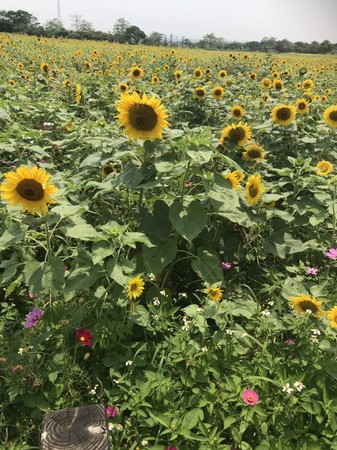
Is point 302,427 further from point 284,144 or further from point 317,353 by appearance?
point 284,144

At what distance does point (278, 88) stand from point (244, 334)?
4814 millimetres

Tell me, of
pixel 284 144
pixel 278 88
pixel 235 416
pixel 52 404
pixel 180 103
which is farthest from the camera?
pixel 278 88

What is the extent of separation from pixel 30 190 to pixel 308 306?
4.50ft

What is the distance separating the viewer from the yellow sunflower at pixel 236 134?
9.75 ft

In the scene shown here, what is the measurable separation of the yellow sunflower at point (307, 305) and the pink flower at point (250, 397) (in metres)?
0.47

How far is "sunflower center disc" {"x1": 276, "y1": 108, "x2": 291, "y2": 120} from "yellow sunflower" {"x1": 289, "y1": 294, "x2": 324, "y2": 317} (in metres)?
2.34

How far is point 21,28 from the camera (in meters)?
31.3

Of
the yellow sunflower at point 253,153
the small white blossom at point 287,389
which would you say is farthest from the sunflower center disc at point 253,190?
the small white blossom at point 287,389

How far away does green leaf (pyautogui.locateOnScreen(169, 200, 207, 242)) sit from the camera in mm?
1891

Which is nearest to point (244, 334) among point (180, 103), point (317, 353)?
point (317, 353)

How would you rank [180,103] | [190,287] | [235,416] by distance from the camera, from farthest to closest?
1. [180,103]
2. [190,287]
3. [235,416]

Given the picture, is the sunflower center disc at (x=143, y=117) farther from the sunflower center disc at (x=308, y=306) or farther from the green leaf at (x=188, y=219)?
the sunflower center disc at (x=308, y=306)

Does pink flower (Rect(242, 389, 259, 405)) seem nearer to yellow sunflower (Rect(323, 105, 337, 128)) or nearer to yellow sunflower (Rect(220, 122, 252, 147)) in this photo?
yellow sunflower (Rect(220, 122, 252, 147))

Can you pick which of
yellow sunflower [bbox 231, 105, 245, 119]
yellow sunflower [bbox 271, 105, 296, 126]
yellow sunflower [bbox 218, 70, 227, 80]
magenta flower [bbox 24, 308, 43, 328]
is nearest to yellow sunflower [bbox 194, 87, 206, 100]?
yellow sunflower [bbox 231, 105, 245, 119]
